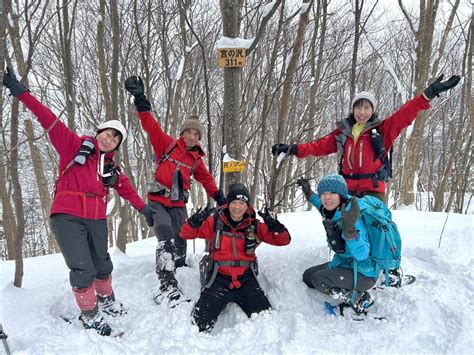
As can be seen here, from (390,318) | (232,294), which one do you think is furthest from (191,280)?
(390,318)

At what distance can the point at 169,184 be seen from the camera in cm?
303

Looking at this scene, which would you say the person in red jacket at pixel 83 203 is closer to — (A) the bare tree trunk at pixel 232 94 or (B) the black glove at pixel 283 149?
(A) the bare tree trunk at pixel 232 94

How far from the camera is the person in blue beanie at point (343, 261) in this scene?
253 cm

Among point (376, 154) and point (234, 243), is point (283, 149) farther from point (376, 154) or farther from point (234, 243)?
point (234, 243)

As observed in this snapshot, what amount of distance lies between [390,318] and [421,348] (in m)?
0.36

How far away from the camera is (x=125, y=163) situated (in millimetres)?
8234

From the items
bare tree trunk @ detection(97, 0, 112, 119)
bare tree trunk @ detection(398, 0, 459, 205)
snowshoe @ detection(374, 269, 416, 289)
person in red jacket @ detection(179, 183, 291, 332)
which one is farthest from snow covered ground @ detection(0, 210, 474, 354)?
bare tree trunk @ detection(398, 0, 459, 205)

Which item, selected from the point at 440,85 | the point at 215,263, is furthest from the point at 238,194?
the point at 440,85

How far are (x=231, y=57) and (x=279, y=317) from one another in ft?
7.70

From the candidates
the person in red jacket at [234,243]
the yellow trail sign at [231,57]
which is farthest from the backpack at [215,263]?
the yellow trail sign at [231,57]

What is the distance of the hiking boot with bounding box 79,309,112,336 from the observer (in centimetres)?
240

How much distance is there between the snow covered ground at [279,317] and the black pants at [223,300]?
89 millimetres

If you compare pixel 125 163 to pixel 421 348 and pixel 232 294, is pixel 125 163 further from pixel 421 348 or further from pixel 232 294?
pixel 421 348

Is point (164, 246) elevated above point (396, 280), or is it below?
above
